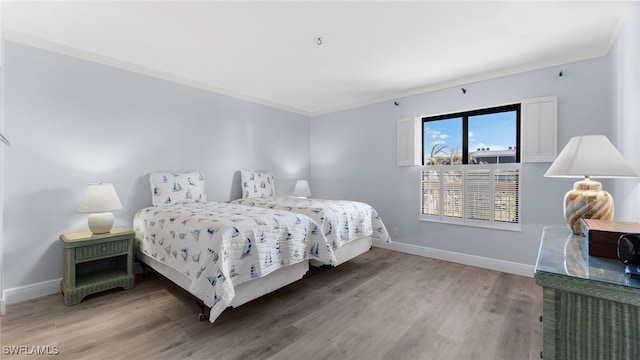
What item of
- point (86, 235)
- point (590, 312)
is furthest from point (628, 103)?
point (86, 235)

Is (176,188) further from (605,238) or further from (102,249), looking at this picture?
(605,238)

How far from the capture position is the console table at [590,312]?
81 cm

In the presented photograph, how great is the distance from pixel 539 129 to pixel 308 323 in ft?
10.5

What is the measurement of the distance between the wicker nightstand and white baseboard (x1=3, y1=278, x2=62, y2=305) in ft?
0.28

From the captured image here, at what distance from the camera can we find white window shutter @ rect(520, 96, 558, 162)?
289 cm

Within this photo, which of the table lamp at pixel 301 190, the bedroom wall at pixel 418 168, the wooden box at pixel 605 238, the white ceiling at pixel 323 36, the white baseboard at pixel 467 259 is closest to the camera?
the wooden box at pixel 605 238

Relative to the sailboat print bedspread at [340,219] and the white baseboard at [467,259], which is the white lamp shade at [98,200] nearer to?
the sailboat print bedspread at [340,219]

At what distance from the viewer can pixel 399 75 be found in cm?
341

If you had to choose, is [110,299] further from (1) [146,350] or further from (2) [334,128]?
(2) [334,128]

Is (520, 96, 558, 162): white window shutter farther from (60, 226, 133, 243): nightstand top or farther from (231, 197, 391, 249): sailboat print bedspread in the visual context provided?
(60, 226, 133, 243): nightstand top

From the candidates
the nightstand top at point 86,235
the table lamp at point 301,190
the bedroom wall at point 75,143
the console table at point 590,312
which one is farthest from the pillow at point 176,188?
the console table at point 590,312

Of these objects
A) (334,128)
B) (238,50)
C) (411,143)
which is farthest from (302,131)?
(238,50)

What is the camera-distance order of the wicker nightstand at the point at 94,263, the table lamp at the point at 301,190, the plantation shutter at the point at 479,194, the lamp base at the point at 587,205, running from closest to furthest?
the lamp base at the point at 587,205
the wicker nightstand at the point at 94,263
the plantation shutter at the point at 479,194
the table lamp at the point at 301,190

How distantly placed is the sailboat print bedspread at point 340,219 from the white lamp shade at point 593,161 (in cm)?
195
